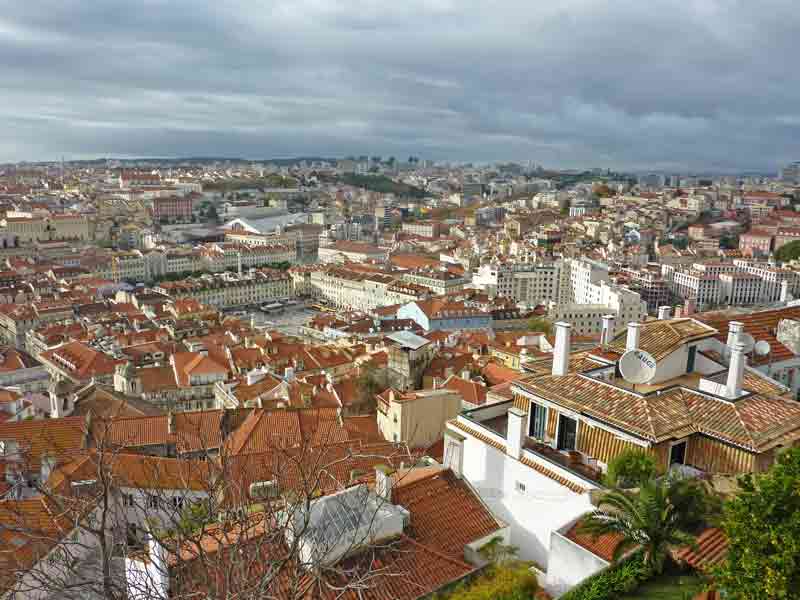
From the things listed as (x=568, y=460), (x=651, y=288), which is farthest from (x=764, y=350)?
(x=651, y=288)

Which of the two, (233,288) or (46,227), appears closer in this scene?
(233,288)

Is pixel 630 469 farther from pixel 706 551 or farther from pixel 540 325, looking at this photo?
pixel 540 325

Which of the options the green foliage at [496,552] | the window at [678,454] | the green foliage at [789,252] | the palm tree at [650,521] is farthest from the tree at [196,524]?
the green foliage at [789,252]

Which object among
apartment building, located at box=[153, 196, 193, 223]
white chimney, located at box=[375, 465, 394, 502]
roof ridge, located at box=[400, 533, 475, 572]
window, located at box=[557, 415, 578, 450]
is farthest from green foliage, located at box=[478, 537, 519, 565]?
apartment building, located at box=[153, 196, 193, 223]

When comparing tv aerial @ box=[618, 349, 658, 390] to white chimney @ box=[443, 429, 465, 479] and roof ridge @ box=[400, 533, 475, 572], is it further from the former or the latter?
roof ridge @ box=[400, 533, 475, 572]

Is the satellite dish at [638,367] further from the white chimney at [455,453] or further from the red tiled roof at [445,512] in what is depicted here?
the red tiled roof at [445,512]
